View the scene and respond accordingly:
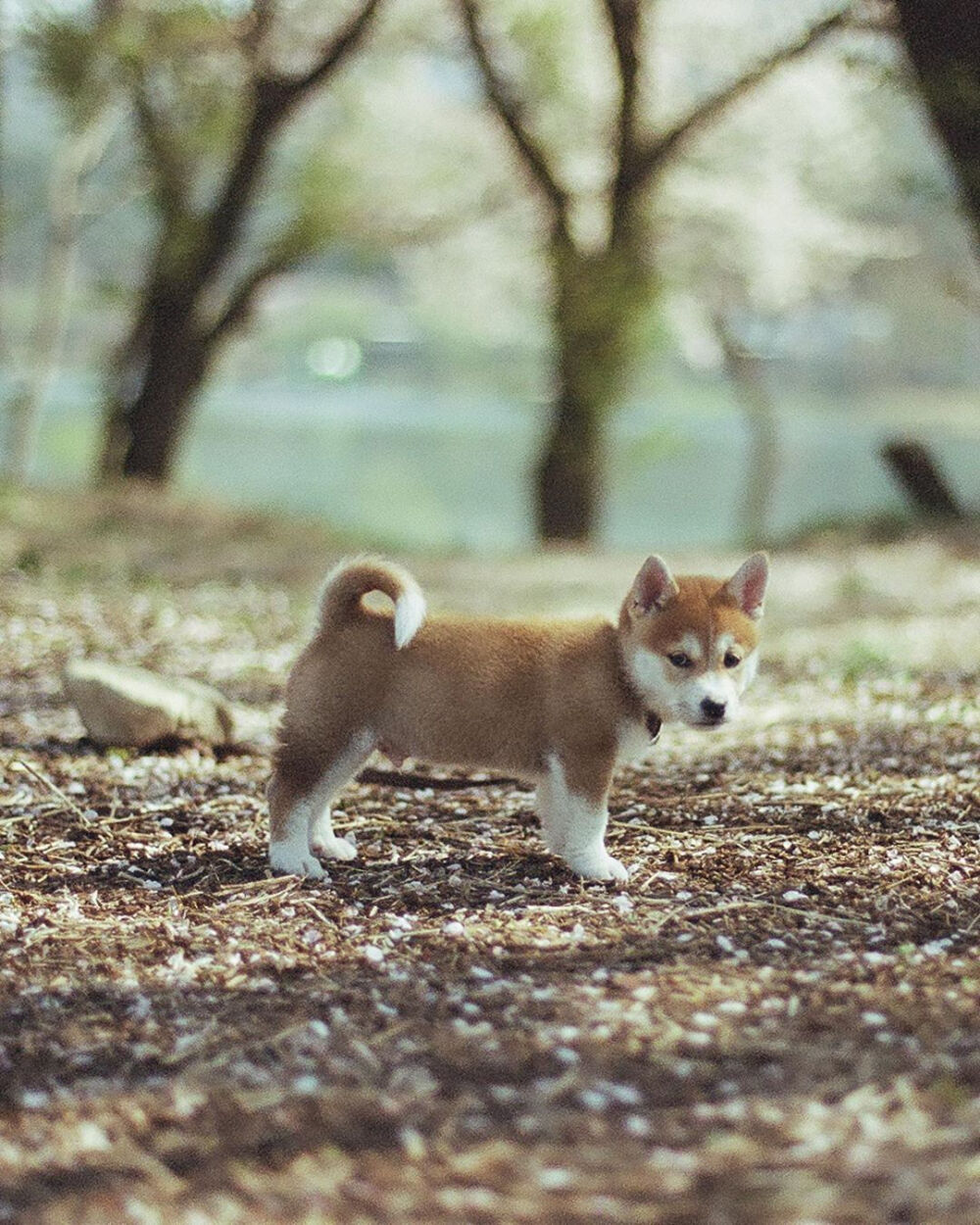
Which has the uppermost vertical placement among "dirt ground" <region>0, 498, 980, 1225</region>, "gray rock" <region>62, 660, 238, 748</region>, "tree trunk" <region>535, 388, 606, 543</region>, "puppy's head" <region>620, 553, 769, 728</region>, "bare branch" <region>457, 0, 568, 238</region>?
"bare branch" <region>457, 0, 568, 238</region>

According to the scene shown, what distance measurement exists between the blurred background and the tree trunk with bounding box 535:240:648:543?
0.10 ft

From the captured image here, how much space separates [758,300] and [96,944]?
20.9 metres

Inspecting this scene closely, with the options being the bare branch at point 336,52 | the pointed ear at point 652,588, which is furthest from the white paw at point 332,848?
the bare branch at point 336,52

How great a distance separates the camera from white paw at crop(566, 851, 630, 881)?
4.47 meters

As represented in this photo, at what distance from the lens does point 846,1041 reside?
3314mm

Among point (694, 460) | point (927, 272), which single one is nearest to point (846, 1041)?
point (927, 272)

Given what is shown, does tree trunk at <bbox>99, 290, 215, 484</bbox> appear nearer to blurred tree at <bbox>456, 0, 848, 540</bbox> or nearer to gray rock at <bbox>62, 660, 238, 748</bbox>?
blurred tree at <bbox>456, 0, 848, 540</bbox>

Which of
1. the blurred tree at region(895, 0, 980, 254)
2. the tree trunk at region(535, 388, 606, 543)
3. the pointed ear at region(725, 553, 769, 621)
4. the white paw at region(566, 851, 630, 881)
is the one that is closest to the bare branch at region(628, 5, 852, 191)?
the tree trunk at region(535, 388, 606, 543)

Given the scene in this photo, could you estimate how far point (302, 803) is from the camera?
449cm

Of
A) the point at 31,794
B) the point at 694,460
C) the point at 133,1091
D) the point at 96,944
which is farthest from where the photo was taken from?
the point at 694,460

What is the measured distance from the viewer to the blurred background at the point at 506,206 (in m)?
15.0

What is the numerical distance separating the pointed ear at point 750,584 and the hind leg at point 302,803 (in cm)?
120

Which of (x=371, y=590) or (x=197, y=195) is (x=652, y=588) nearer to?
(x=371, y=590)

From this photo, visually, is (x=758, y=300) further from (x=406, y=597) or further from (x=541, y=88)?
(x=406, y=597)
